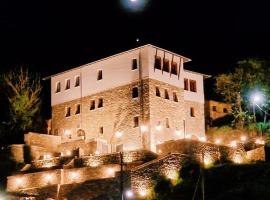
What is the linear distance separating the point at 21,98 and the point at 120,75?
10.9m

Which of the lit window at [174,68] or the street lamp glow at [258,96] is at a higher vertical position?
the lit window at [174,68]

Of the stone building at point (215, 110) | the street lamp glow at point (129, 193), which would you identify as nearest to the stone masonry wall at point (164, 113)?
the street lamp glow at point (129, 193)

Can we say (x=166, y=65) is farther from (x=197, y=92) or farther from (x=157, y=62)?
(x=197, y=92)

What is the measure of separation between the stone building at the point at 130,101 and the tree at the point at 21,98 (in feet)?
7.98

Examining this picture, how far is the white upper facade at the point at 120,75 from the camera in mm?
50375

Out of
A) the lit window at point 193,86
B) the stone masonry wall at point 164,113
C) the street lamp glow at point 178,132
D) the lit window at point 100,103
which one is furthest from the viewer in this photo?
the lit window at point 193,86

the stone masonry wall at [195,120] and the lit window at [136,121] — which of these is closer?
the lit window at [136,121]

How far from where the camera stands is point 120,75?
5175 centimetres

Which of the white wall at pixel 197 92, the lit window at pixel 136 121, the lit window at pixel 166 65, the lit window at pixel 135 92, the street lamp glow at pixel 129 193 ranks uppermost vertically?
the lit window at pixel 166 65

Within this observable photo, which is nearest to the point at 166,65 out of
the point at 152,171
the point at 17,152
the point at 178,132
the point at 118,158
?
the point at 178,132

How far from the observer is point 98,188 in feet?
133

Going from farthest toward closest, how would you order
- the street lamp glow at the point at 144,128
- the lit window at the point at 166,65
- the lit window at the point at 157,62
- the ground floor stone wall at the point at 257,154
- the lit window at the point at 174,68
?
the lit window at the point at 174,68 < the lit window at the point at 166,65 < the lit window at the point at 157,62 < the street lamp glow at the point at 144,128 < the ground floor stone wall at the point at 257,154

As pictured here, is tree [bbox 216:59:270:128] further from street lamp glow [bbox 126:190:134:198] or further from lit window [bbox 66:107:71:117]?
street lamp glow [bbox 126:190:134:198]

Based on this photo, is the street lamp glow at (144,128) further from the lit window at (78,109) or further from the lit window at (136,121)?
the lit window at (78,109)
